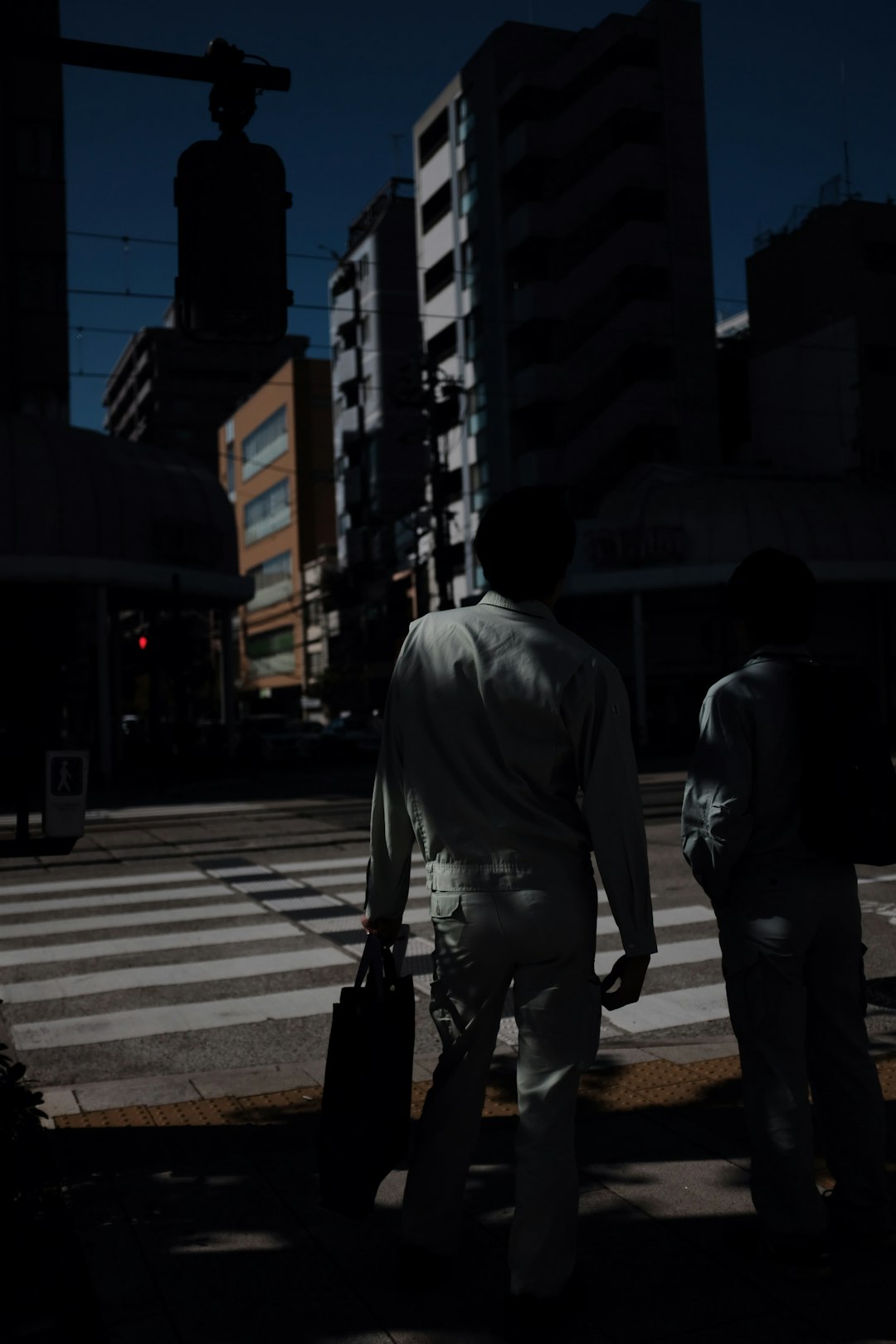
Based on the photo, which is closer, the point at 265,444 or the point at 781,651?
the point at 781,651

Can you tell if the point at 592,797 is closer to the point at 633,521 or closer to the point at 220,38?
the point at 220,38

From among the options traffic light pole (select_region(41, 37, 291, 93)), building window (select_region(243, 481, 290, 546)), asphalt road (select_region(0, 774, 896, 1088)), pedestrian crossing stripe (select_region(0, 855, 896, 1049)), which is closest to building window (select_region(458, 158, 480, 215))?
building window (select_region(243, 481, 290, 546))

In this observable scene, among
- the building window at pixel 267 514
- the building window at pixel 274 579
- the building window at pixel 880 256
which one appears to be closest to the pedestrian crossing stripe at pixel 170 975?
the building window at pixel 880 256

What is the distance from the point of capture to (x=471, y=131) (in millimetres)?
52500

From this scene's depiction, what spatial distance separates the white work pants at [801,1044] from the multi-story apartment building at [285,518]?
70.0 m

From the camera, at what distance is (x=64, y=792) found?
3.87 metres

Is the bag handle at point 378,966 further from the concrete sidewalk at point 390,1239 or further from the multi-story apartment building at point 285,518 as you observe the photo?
the multi-story apartment building at point 285,518

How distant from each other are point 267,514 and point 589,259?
39340mm

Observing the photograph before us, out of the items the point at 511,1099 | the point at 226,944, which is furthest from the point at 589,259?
the point at 511,1099

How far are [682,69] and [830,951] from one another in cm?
5345

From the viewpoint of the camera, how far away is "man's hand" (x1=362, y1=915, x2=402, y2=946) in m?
3.16

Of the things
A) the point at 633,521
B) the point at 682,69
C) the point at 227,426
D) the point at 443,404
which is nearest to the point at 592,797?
the point at 633,521

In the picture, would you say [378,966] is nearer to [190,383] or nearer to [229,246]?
[229,246]

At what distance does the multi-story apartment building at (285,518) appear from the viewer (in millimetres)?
77500
